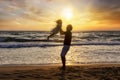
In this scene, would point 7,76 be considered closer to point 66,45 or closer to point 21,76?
point 21,76

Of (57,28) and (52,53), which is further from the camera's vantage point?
(52,53)

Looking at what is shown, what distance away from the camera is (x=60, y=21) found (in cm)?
970

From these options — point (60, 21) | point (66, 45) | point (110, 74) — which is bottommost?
point (110, 74)

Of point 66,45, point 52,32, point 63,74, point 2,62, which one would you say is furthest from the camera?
point 2,62

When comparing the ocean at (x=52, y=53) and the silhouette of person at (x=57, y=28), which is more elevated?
the silhouette of person at (x=57, y=28)

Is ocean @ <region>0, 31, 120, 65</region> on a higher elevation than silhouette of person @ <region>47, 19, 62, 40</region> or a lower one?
lower

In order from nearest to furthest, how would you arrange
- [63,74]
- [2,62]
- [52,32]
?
[52,32] < [63,74] < [2,62]

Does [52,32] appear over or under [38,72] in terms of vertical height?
over

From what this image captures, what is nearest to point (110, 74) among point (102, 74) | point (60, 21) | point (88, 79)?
point (102, 74)

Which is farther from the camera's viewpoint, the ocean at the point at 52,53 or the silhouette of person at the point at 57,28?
the ocean at the point at 52,53

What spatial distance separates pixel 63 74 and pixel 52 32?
1873 mm

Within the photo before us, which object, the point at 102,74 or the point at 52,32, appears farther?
the point at 102,74

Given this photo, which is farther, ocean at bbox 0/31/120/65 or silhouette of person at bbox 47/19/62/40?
ocean at bbox 0/31/120/65

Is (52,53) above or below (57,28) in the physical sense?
below
